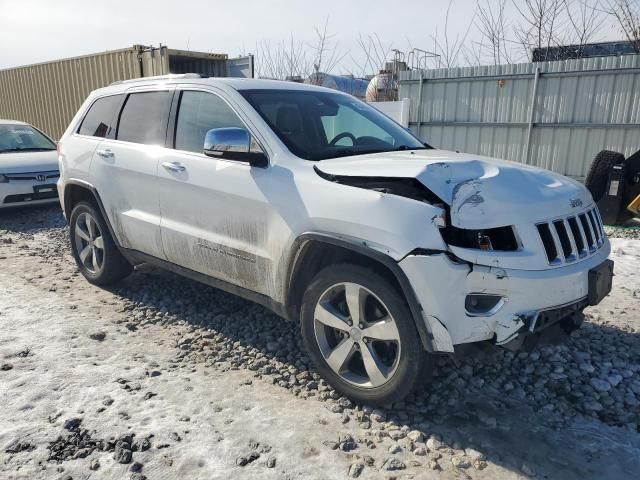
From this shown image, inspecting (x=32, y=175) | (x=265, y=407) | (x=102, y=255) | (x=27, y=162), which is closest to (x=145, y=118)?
(x=102, y=255)

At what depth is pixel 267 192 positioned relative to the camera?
10.1 ft

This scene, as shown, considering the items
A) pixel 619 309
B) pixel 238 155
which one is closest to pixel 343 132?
pixel 238 155

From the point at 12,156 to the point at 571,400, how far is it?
8.49 metres

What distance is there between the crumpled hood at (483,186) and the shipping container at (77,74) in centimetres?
875

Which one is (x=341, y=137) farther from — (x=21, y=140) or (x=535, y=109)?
(x=21, y=140)

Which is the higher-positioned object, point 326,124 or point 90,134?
point 326,124

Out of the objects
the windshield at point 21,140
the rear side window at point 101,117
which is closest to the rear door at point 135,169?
the rear side window at point 101,117

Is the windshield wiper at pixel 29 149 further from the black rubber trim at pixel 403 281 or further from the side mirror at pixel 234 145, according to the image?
the black rubber trim at pixel 403 281

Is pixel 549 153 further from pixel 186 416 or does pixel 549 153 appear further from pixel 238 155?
pixel 186 416

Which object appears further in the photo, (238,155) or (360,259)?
(238,155)

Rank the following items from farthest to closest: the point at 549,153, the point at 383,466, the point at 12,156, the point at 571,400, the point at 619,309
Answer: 1. the point at 549,153
2. the point at 12,156
3. the point at 619,309
4. the point at 571,400
5. the point at 383,466

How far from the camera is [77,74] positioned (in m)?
13.0

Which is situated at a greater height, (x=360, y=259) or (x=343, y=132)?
(x=343, y=132)

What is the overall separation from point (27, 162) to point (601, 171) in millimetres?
8675
